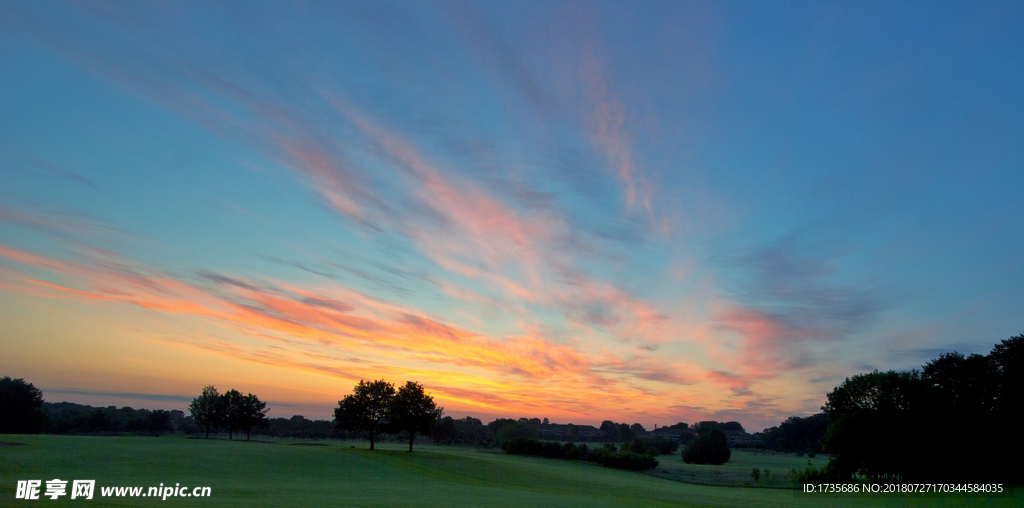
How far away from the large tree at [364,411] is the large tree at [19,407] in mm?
67092

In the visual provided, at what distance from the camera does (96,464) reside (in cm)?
4053

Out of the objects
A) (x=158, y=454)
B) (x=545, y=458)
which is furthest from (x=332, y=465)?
(x=545, y=458)

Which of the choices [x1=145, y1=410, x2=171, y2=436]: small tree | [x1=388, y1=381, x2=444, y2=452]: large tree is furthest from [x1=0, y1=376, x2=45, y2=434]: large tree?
[x1=388, y1=381, x2=444, y2=452]: large tree

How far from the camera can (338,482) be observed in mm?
37906

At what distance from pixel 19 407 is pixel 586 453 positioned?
359ft

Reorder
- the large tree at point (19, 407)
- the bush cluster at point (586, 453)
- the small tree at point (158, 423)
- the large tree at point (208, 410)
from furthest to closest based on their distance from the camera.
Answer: the small tree at point (158, 423), the large tree at point (208, 410), the large tree at point (19, 407), the bush cluster at point (586, 453)

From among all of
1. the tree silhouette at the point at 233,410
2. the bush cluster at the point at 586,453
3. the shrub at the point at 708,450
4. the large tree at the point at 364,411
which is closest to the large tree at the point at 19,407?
the tree silhouette at the point at 233,410

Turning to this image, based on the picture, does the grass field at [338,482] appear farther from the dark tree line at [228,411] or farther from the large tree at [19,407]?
the large tree at [19,407]

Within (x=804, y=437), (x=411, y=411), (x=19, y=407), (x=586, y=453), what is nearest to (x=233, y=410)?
(x=19, y=407)

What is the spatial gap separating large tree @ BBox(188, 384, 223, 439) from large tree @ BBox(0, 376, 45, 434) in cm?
2782

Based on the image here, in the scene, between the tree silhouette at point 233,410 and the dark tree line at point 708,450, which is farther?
the dark tree line at point 708,450

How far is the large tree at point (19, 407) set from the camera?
3716 inches

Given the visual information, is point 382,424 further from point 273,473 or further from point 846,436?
point 846,436

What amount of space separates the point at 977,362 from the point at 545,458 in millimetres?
66967
